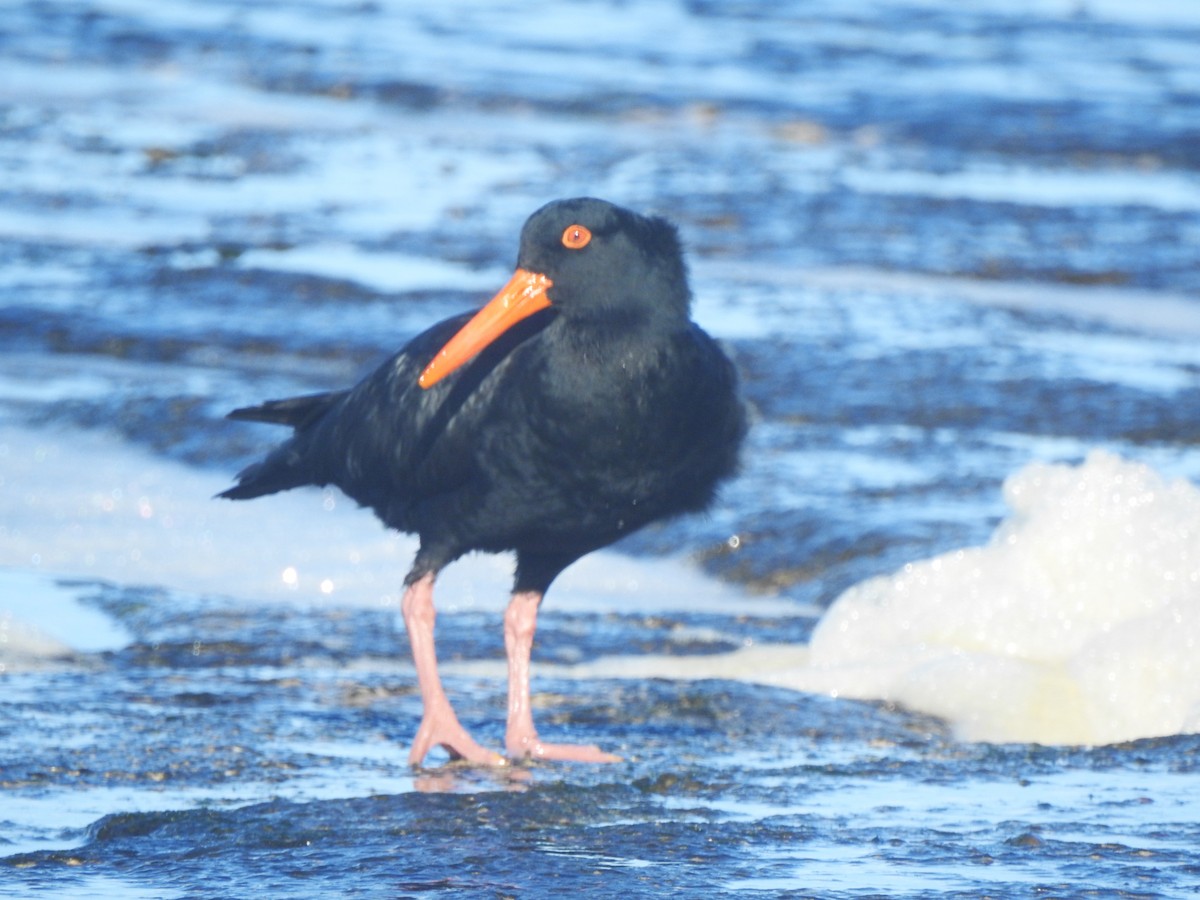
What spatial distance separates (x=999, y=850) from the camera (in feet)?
10.7

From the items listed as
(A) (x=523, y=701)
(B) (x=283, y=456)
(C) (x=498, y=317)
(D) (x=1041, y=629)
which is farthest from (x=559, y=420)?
(D) (x=1041, y=629)

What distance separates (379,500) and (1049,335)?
492 centimetres

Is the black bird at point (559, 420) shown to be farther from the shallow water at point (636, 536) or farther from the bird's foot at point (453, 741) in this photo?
the shallow water at point (636, 536)

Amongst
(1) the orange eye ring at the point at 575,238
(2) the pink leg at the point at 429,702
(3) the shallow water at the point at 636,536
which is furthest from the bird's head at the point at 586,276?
(3) the shallow water at the point at 636,536

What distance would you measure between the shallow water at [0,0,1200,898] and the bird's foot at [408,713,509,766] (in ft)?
0.27

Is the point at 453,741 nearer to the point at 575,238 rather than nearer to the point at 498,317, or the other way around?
the point at 498,317

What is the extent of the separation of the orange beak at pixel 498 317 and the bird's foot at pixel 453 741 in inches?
28.6

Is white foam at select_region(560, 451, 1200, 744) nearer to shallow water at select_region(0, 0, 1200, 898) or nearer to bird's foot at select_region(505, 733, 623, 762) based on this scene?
shallow water at select_region(0, 0, 1200, 898)

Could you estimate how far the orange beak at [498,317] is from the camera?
4.36 m

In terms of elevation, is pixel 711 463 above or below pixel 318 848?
above

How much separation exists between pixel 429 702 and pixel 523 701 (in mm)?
217

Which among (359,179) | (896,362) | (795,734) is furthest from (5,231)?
(795,734)

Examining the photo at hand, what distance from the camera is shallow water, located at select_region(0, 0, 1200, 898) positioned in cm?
346

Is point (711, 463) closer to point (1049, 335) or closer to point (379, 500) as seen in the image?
point (379, 500)
